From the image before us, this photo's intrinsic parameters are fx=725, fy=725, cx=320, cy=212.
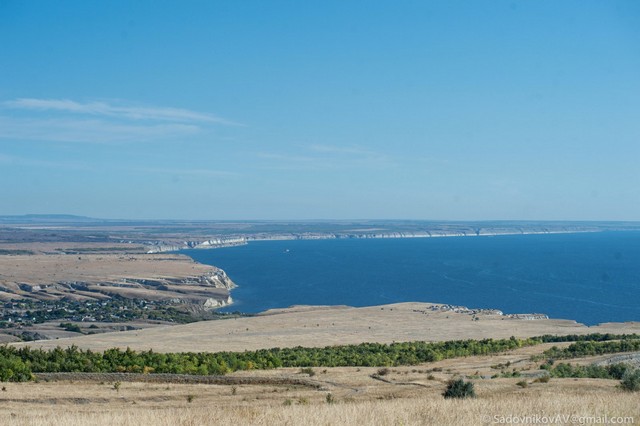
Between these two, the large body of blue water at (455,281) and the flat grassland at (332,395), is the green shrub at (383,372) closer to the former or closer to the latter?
the flat grassland at (332,395)

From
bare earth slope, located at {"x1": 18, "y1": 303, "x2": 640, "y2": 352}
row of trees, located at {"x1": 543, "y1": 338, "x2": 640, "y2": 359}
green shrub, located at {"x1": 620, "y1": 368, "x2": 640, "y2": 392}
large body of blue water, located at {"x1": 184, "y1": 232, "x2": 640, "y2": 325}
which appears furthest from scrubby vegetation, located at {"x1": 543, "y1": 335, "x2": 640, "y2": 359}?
large body of blue water, located at {"x1": 184, "y1": 232, "x2": 640, "y2": 325}

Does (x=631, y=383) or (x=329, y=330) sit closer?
(x=631, y=383)

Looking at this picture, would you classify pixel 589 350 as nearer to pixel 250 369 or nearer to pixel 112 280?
pixel 250 369

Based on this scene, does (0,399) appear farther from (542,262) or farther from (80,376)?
(542,262)

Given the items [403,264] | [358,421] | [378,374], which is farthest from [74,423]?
[403,264]

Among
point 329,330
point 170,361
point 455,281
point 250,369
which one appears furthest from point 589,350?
point 455,281

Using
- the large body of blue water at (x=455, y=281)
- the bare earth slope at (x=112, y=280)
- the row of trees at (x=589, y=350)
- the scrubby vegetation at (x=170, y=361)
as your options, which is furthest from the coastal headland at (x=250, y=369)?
the large body of blue water at (x=455, y=281)

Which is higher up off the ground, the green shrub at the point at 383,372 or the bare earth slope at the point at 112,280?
the green shrub at the point at 383,372
